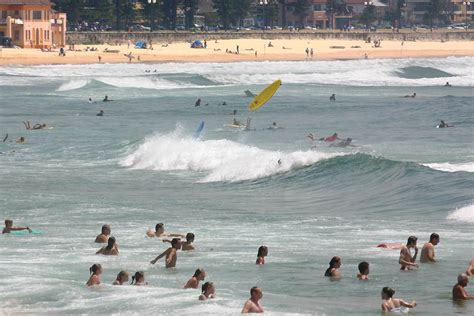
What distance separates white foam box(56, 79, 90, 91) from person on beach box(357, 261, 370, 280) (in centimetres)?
6140

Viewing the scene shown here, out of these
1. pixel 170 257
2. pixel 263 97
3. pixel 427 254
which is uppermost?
pixel 263 97

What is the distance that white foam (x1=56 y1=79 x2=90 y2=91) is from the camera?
81.4 metres

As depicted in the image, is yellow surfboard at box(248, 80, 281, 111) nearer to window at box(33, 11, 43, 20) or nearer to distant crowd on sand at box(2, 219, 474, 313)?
distant crowd on sand at box(2, 219, 474, 313)

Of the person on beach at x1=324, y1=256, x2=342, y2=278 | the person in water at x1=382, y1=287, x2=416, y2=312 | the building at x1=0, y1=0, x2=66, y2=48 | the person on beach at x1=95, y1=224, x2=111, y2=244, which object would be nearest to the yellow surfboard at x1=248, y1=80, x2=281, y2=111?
the person on beach at x1=95, y1=224, x2=111, y2=244

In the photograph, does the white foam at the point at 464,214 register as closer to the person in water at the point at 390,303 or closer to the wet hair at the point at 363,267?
the wet hair at the point at 363,267

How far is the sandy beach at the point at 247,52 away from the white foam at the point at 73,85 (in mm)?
15035

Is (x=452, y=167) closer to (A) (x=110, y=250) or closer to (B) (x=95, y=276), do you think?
(A) (x=110, y=250)

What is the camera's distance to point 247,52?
120 meters

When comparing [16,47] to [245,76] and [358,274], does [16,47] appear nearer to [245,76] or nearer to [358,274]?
[245,76]

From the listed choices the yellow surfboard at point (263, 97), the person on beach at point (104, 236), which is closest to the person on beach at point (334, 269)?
the person on beach at point (104, 236)

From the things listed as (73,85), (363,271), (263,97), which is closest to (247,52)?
(73,85)

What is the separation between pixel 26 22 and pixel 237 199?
7780 centimetres

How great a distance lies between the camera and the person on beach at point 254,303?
59.6 ft

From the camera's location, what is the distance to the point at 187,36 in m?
127
